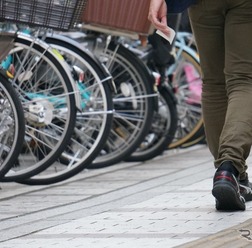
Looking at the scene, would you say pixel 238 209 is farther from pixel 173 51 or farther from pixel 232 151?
pixel 173 51

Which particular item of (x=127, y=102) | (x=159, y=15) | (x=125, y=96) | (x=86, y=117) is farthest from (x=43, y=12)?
(x=127, y=102)

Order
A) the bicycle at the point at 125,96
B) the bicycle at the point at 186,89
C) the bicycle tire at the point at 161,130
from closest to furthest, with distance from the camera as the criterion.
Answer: the bicycle at the point at 125,96, the bicycle tire at the point at 161,130, the bicycle at the point at 186,89

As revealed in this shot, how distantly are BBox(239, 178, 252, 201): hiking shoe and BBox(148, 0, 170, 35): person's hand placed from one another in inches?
36.5

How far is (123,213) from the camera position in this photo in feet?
18.6

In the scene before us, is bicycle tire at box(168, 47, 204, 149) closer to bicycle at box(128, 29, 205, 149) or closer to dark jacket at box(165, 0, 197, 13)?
bicycle at box(128, 29, 205, 149)

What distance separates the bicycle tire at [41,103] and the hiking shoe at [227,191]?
166cm

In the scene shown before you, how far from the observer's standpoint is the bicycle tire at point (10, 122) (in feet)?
20.9

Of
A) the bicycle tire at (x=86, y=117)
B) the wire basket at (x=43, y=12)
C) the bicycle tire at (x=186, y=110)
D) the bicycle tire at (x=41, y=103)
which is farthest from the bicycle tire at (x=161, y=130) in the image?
the wire basket at (x=43, y=12)

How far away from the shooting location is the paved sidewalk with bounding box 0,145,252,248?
189 inches

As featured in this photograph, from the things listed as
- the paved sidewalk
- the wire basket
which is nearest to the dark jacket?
the wire basket

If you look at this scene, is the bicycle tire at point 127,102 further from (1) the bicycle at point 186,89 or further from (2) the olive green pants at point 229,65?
(2) the olive green pants at point 229,65

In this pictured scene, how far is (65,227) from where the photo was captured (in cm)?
524

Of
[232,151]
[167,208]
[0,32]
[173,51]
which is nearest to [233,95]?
[232,151]

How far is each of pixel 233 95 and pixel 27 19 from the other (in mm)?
1349
